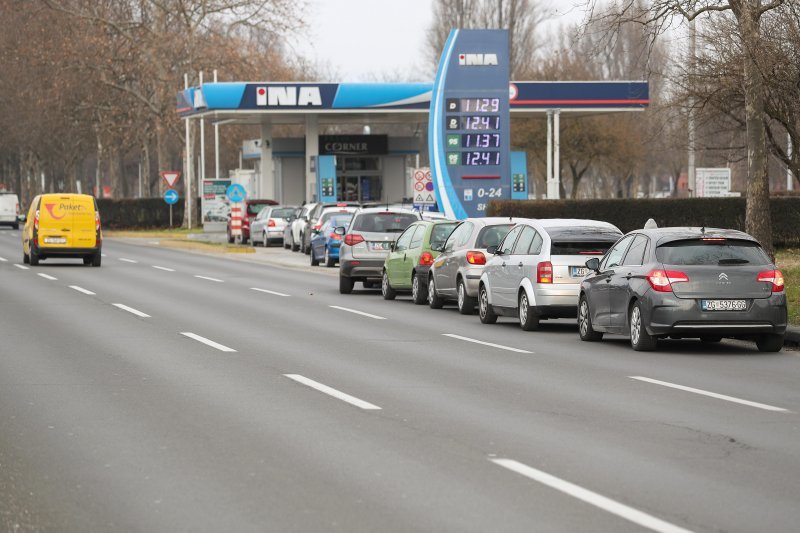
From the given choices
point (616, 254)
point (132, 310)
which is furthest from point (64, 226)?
point (616, 254)

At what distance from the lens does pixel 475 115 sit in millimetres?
42719

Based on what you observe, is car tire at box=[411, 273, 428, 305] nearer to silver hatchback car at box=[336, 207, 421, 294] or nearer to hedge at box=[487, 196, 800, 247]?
silver hatchback car at box=[336, 207, 421, 294]

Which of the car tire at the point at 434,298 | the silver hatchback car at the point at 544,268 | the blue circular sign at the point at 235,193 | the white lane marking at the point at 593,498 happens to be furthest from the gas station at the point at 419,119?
the white lane marking at the point at 593,498

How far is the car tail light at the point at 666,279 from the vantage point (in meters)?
16.8

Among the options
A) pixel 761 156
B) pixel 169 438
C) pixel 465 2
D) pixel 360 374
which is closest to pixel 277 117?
pixel 465 2

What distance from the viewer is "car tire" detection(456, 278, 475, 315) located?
78.0 feet

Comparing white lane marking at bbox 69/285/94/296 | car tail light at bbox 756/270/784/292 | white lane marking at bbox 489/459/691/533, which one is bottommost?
white lane marking at bbox 69/285/94/296

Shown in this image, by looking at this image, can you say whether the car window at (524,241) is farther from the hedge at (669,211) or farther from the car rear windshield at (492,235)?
the hedge at (669,211)

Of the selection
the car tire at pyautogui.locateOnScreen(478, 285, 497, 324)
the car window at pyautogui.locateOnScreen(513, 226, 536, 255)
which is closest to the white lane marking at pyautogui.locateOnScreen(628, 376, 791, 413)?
the car window at pyautogui.locateOnScreen(513, 226, 536, 255)

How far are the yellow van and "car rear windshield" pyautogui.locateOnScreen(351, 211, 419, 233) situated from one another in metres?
9.57

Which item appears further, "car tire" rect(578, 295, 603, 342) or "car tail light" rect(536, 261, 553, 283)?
"car tail light" rect(536, 261, 553, 283)

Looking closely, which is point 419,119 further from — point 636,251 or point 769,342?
point 769,342

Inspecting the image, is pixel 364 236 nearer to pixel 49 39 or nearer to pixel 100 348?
pixel 100 348

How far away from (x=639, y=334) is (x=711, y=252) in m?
1.21
